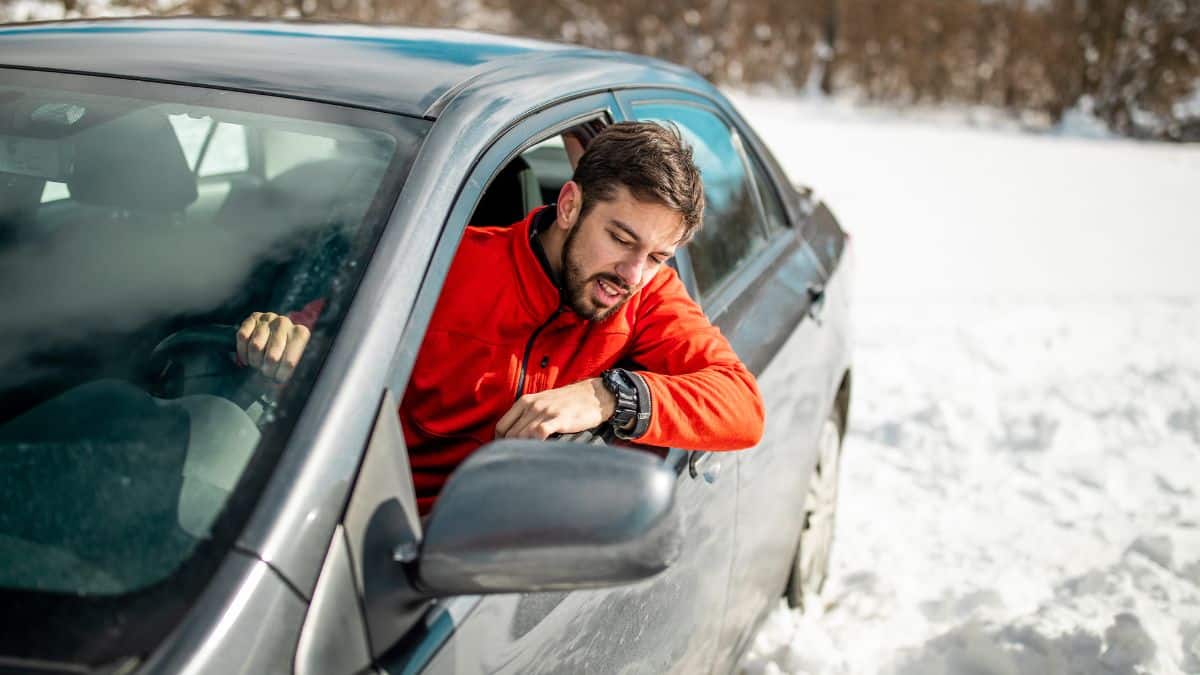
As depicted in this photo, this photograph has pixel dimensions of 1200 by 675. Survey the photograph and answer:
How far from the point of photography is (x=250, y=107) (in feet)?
5.18

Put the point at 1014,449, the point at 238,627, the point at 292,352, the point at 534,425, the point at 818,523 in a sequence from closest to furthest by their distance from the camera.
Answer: the point at 238,627
the point at 292,352
the point at 534,425
the point at 818,523
the point at 1014,449

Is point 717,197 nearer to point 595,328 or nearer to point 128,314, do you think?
point 595,328

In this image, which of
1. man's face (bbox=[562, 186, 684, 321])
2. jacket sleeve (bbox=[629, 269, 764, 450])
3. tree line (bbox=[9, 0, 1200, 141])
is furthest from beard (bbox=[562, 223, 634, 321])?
tree line (bbox=[9, 0, 1200, 141])

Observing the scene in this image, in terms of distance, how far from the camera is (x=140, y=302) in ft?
4.64

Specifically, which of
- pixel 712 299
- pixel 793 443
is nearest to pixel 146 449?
pixel 712 299

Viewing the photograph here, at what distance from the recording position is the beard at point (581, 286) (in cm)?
189

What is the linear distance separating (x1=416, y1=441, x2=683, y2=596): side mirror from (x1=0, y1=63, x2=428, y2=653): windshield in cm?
24

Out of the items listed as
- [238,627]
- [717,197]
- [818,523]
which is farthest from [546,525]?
[818,523]

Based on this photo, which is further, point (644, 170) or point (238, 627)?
point (644, 170)

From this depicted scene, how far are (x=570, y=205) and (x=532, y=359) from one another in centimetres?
31

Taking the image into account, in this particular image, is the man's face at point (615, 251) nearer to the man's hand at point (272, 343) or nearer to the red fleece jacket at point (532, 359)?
the red fleece jacket at point (532, 359)

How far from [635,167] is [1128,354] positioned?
4944mm

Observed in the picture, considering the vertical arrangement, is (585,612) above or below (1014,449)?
above

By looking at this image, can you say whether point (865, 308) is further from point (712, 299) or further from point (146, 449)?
point (146, 449)
